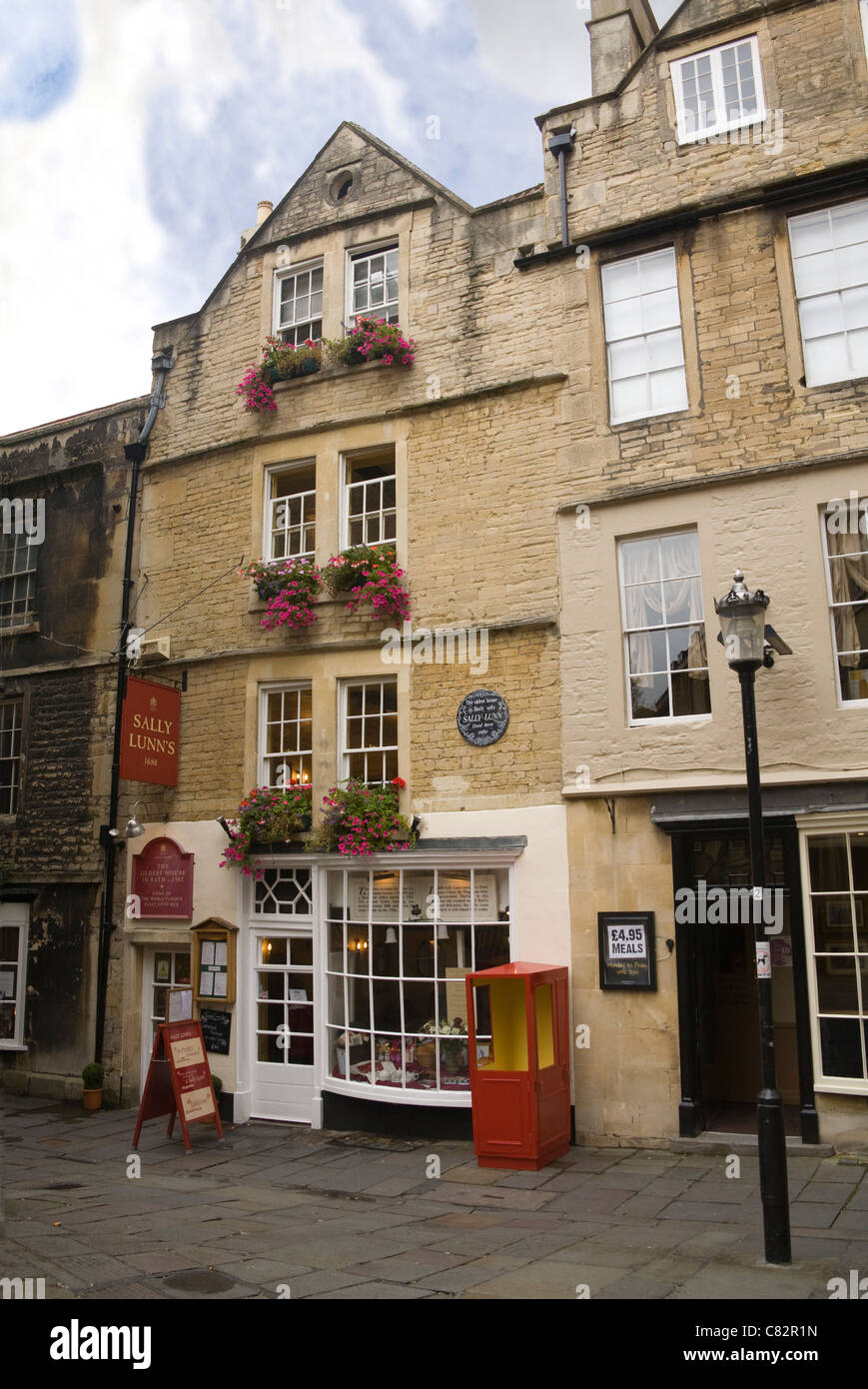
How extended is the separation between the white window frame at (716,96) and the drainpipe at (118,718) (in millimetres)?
8302

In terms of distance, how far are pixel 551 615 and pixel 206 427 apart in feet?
21.9

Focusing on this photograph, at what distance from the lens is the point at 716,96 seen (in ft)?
39.5

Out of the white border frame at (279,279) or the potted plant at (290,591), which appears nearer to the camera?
the potted plant at (290,591)

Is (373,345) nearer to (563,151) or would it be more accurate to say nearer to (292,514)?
(292,514)

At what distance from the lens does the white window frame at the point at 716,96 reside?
38.7 feet

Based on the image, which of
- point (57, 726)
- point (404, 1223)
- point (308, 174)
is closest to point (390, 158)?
point (308, 174)

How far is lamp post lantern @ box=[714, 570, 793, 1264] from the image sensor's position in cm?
672

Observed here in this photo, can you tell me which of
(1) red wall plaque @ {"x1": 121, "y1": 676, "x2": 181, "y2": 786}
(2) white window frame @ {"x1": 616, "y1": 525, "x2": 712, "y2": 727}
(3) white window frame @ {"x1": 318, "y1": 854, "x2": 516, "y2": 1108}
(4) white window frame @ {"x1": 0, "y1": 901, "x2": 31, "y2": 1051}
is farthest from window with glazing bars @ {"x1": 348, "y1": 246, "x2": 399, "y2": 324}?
(4) white window frame @ {"x1": 0, "y1": 901, "x2": 31, "y2": 1051}

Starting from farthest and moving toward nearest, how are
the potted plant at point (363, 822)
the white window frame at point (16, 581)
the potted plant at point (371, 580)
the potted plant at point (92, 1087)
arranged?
the white window frame at point (16, 581) → the potted plant at point (92, 1087) → the potted plant at point (371, 580) → the potted plant at point (363, 822)

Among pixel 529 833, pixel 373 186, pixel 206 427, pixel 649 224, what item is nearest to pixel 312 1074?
pixel 529 833

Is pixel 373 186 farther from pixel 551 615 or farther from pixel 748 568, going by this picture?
pixel 748 568

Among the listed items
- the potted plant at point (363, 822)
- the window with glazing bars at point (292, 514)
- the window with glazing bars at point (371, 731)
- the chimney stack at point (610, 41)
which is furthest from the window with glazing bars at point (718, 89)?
the potted plant at point (363, 822)

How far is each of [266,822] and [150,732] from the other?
85.4 inches

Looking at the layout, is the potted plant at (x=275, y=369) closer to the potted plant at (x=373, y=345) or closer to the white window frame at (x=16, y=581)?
the potted plant at (x=373, y=345)
